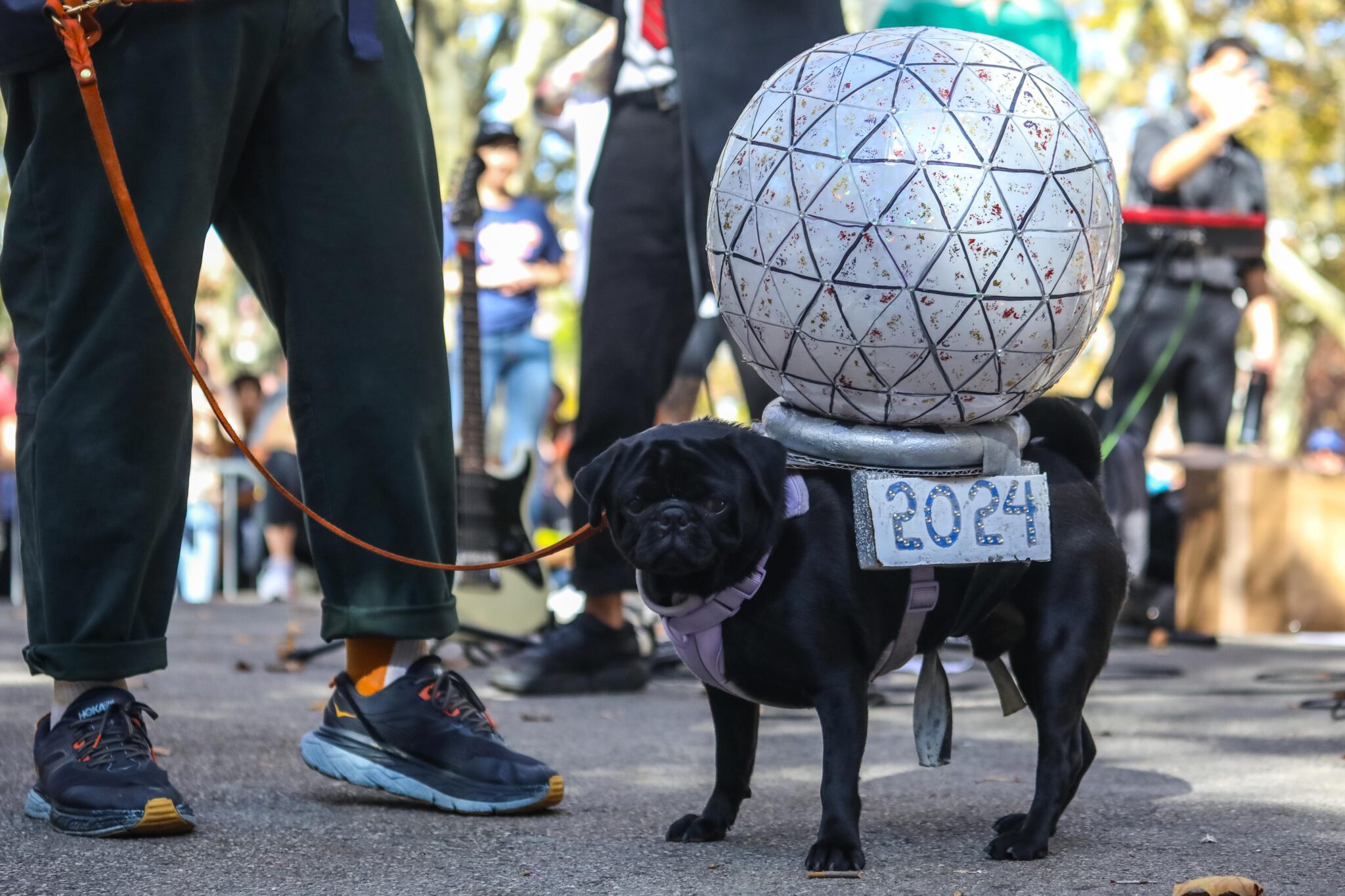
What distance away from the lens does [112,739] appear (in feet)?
8.20

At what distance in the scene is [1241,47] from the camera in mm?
6242

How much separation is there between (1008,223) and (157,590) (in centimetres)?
148

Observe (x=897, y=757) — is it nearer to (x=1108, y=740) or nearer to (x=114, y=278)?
(x=1108, y=740)

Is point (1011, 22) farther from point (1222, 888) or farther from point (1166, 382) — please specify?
point (1166, 382)

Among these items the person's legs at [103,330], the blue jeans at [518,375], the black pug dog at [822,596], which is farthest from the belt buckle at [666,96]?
the blue jeans at [518,375]

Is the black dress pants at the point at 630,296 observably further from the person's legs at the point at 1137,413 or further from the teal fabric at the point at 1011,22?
the person's legs at the point at 1137,413

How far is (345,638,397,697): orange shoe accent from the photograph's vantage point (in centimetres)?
273

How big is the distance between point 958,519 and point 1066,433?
39 centimetres

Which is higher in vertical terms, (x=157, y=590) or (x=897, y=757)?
(x=157, y=590)

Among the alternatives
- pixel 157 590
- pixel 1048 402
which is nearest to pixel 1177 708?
pixel 1048 402

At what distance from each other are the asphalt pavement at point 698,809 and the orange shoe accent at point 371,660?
204mm

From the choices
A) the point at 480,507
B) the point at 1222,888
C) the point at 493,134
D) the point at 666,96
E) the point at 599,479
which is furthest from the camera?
the point at 493,134

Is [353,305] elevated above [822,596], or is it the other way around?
[353,305]

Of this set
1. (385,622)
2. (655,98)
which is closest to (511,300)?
(655,98)
